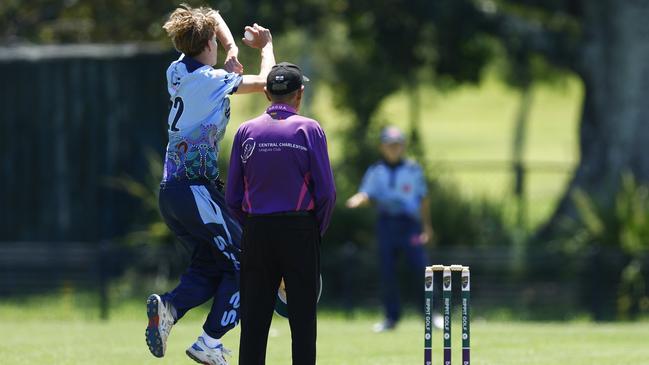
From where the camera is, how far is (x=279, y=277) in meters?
8.04

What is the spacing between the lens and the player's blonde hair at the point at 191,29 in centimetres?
857

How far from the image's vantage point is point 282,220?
785 cm

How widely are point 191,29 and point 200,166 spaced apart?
807 mm

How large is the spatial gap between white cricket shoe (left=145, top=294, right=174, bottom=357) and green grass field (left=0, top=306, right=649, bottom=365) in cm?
190

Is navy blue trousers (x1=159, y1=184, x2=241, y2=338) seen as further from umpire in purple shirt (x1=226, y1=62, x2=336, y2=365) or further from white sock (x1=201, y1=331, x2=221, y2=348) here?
umpire in purple shirt (x1=226, y1=62, x2=336, y2=365)

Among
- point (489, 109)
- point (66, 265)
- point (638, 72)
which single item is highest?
point (638, 72)

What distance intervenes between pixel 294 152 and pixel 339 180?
1247 cm

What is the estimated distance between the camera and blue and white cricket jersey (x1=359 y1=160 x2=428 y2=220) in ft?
49.8

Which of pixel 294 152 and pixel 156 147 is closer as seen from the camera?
pixel 294 152

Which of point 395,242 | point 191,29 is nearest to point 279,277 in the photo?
point 191,29

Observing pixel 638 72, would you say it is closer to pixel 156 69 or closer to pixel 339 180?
pixel 339 180

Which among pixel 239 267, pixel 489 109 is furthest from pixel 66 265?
pixel 489 109

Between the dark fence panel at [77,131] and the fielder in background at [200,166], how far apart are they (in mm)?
11487

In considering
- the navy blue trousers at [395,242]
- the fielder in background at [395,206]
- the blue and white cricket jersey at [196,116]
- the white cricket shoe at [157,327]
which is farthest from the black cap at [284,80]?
the navy blue trousers at [395,242]
